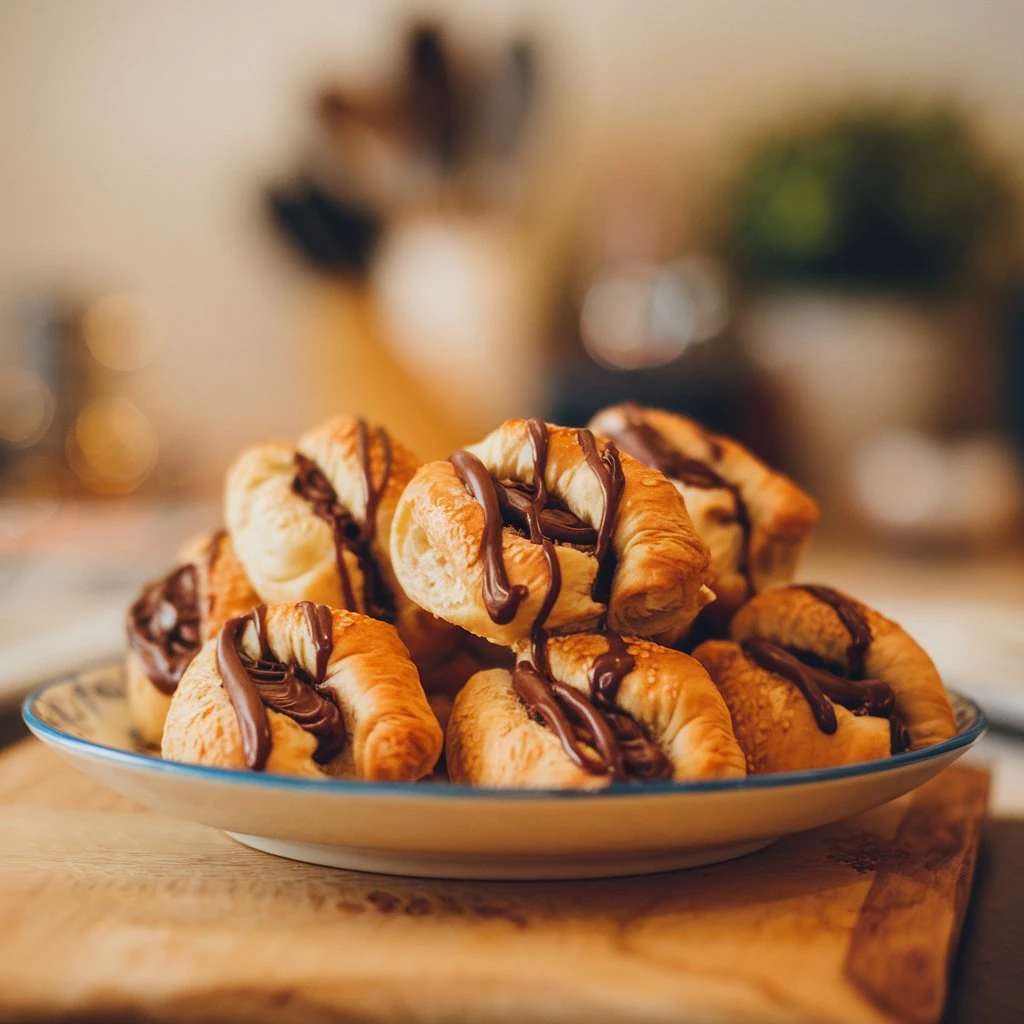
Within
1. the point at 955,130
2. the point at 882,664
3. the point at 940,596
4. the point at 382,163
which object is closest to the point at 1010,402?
the point at 955,130

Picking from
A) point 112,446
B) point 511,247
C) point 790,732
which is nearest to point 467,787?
point 790,732

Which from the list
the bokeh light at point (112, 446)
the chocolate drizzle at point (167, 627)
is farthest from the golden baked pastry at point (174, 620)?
the bokeh light at point (112, 446)

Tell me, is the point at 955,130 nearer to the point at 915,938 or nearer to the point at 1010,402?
the point at 1010,402

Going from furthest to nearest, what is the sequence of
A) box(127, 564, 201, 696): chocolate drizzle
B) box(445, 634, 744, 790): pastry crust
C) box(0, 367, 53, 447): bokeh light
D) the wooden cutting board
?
box(0, 367, 53, 447): bokeh light, box(127, 564, 201, 696): chocolate drizzle, box(445, 634, 744, 790): pastry crust, the wooden cutting board

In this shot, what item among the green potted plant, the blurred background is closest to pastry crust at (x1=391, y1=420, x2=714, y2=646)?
the blurred background

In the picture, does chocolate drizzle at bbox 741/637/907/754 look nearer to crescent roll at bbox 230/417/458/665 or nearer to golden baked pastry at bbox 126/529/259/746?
crescent roll at bbox 230/417/458/665

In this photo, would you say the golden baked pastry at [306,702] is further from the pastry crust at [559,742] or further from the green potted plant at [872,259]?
the green potted plant at [872,259]

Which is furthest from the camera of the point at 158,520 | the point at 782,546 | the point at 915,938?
the point at 158,520

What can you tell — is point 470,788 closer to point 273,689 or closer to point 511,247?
point 273,689
